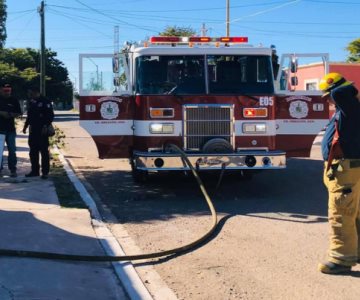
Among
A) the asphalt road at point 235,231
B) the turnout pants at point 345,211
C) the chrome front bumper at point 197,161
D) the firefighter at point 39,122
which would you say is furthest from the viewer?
the firefighter at point 39,122

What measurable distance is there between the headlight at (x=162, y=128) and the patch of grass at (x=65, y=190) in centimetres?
171

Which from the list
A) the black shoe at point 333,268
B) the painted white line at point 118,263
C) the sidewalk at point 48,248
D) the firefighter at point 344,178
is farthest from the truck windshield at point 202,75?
the black shoe at point 333,268

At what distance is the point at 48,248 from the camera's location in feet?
19.4

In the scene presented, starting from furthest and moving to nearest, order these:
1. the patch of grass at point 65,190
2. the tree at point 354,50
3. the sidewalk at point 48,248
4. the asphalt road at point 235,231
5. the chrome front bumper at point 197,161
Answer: the tree at point 354,50 → the chrome front bumper at point 197,161 → the patch of grass at point 65,190 → the asphalt road at point 235,231 → the sidewalk at point 48,248

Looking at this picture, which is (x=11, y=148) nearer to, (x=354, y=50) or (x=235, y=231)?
(x=235, y=231)

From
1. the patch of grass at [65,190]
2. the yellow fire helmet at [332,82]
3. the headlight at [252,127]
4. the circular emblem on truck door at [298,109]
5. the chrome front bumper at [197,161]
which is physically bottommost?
the patch of grass at [65,190]

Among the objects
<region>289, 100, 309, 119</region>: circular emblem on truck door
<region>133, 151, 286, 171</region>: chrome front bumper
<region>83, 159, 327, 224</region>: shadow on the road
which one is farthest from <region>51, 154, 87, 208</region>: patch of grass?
<region>289, 100, 309, 119</region>: circular emblem on truck door

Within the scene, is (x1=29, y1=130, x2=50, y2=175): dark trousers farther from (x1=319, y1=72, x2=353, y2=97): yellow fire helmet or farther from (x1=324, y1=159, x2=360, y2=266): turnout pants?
(x1=324, y1=159, x2=360, y2=266): turnout pants

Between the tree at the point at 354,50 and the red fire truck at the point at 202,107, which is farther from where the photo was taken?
the tree at the point at 354,50

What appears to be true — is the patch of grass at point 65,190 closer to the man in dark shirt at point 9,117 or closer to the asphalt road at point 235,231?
the asphalt road at point 235,231

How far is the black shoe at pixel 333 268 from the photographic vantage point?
208 inches

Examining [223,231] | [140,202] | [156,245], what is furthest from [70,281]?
[140,202]

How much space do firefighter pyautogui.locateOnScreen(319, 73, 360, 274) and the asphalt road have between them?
191 millimetres

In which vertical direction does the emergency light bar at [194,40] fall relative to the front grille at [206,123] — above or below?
above
